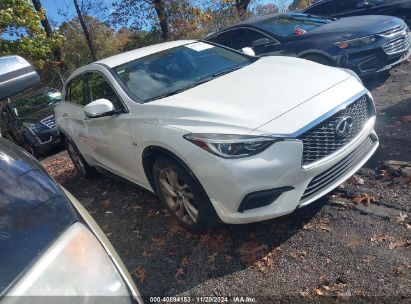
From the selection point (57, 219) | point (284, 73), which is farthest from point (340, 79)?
point (57, 219)

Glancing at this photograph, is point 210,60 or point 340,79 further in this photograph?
point 210,60

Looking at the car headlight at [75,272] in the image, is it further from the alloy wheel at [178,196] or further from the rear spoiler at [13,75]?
the alloy wheel at [178,196]

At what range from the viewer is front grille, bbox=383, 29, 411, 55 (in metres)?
6.25

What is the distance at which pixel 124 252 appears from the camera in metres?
3.73

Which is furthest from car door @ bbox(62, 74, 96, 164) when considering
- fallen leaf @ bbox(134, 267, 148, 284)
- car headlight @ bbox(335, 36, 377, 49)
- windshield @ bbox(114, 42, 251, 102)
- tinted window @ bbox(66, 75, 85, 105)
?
car headlight @ bbox(335, 36, 377, 49)

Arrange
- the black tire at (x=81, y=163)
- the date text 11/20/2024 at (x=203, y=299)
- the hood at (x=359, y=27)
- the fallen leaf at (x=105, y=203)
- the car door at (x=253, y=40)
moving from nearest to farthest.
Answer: the date text 11/20/2024 at (x=203, y=299), the fallen leaf at (x=105, y=203), the black tire at (x=81, y=163), the hood at (x=359, y=27), the car door at (x=253, y=40)

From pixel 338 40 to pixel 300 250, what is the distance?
4.41m

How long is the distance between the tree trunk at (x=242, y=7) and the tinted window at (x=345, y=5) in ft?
28.8

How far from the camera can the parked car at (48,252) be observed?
1190 mm

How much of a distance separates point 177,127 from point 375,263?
1810 millimetres

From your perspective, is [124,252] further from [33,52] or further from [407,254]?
[33,52]

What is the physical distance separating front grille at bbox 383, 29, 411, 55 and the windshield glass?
60.5 inches

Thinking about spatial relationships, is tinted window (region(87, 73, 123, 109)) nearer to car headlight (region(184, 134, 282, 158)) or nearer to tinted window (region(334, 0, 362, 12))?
car headlight (region(184, 134, 282, 158))

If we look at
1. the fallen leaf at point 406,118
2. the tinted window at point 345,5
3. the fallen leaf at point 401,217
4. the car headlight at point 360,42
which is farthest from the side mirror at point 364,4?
the fallen leaf at point 401,217
